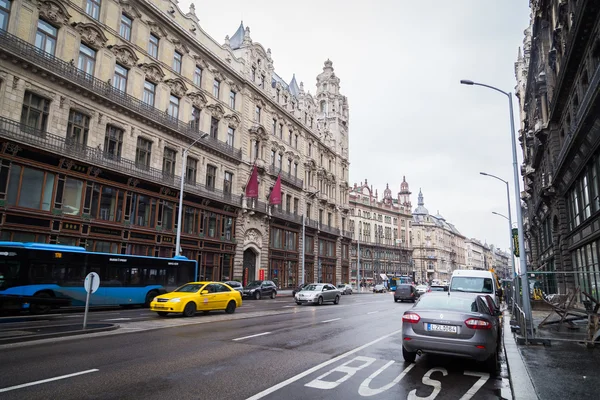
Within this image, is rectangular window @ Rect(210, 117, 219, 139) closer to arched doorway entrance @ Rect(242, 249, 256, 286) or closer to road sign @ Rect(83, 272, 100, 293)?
arched doorway entrance @ Rect(242, 249, 256, 286)

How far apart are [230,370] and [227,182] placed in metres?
32.4

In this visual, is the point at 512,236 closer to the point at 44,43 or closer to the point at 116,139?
the point at 116,139

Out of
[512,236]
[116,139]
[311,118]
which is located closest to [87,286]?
[116,139]

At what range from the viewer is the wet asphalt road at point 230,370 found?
20.3 ft

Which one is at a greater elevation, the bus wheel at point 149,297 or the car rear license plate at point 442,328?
the car rear license plate at point 442,328

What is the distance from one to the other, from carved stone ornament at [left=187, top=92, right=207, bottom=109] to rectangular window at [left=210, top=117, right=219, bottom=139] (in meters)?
1.79

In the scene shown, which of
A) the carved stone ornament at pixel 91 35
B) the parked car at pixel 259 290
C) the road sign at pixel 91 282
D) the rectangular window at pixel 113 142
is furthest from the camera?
the parked car at pixel 259 290

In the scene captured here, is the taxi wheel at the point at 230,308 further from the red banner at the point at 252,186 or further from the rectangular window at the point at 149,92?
the red banner at the point at 252,186

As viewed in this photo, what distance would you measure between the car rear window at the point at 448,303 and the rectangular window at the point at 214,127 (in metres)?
31.8

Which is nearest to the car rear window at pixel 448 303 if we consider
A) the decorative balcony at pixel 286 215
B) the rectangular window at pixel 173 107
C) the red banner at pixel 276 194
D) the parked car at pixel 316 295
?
the parked car at pixel 316 295

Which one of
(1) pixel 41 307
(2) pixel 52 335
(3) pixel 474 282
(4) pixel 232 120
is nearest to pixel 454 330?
(2) pixel 52 335

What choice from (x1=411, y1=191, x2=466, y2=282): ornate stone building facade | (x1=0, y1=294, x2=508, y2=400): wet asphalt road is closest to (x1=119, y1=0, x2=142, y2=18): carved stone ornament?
(x1=0, y1=294, x2=508, y2=400): wet asphalt road

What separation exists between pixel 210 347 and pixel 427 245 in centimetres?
12411

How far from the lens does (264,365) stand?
26.3 feet
